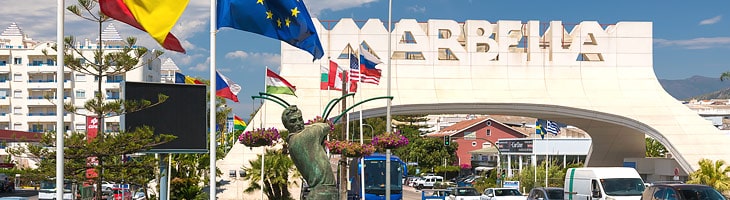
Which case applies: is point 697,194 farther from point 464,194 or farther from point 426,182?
point 426,182

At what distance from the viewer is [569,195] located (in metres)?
31.4

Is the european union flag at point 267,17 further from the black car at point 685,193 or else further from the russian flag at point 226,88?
the russian flag at point 226,88

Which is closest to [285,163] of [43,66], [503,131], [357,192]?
[357,192]

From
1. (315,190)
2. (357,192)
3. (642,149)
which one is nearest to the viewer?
(315,190)

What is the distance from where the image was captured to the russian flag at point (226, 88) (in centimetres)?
3541

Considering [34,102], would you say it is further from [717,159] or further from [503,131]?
[717,159]

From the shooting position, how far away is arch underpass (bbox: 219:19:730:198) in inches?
1984

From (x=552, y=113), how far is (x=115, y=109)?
34.9 m

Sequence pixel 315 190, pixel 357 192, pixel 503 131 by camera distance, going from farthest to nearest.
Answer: pixel 503 131 → pixel 357 192 → pixel 315 190

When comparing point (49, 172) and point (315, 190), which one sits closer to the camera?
point (315, 190)

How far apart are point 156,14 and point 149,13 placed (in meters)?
0.10

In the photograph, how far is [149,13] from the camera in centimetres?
1376

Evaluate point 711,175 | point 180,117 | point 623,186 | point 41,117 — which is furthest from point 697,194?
point 41,117

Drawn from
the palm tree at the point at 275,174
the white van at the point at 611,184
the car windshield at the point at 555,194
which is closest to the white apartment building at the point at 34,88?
the palm tree at the point at 275,174
